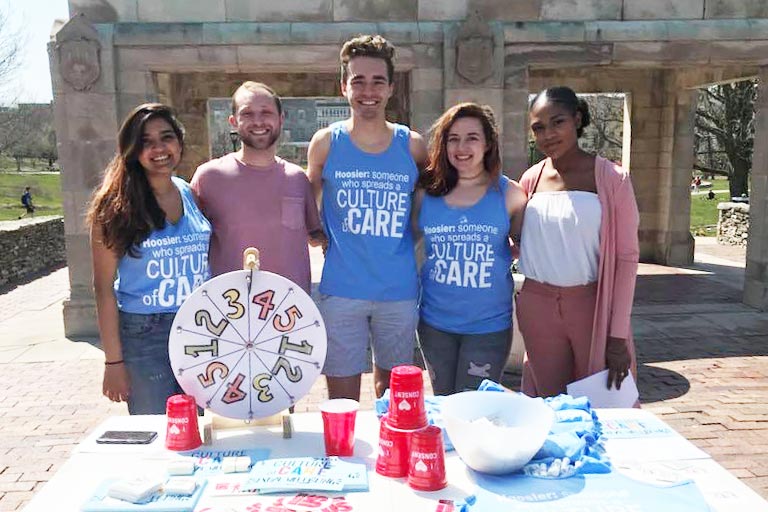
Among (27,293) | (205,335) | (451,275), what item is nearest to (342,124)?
(451,275)

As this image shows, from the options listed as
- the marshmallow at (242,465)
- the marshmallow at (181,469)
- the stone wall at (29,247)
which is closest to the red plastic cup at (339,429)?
the marshmallow at (242,465)

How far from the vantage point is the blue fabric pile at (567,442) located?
1.96 meters

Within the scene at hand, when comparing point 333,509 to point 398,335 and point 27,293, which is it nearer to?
point 398,335

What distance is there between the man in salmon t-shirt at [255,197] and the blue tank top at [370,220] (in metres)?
0.19

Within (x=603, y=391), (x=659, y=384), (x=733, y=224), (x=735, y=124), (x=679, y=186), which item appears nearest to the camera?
(x=603, y=391)

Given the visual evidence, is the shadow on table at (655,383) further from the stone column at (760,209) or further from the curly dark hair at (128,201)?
the curly dark hair at (128,201)

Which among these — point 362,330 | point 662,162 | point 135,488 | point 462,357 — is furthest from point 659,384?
point 662,162

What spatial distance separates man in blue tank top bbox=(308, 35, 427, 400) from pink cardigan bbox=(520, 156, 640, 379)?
33.9 inches

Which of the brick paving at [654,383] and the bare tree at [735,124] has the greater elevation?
the bare tree at [735,124]

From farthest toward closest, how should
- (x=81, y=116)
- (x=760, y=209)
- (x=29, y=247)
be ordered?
(x=29, y=247) < (x=760, y=209) < (x=81, y=116)

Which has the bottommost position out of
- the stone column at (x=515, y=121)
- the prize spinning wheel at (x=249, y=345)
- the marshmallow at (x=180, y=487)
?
the marshmallow at (x=180, y=487)

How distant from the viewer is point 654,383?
5.38m

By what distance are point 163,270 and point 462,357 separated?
1396 mm

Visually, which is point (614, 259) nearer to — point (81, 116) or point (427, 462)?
point (427, 462)
